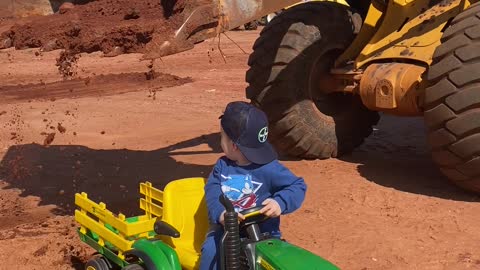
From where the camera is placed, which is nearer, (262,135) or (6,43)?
(262,135)

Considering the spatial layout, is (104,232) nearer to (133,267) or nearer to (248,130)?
(133,267)

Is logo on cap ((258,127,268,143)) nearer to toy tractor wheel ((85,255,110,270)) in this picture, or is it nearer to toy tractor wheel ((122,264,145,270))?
toy tractor wheel ((122,264,145,270))

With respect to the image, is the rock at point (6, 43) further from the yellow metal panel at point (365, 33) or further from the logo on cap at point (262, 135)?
the logo on cap at point (262, 135)

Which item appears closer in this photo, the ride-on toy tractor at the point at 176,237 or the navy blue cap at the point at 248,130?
the ride-on toy tractor at the point at 176,237

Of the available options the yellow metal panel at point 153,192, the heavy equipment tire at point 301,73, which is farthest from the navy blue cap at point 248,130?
the heavy equipment tire at point 301,73

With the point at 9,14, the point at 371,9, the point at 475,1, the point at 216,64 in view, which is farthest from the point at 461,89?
the point at 9,14

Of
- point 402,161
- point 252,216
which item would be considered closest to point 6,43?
Answer: point 402,161

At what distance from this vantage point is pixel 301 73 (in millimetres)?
6758

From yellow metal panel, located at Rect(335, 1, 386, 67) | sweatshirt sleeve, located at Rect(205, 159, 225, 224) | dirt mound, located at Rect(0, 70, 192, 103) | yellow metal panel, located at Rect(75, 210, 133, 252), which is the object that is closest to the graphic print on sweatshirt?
sweatshirt sleeve, located at Rect(205, 159, 225, 224)

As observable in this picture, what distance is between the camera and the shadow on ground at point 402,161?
19.2 ft

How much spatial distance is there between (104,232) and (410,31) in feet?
11.0

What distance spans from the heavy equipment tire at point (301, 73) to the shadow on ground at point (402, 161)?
430mm

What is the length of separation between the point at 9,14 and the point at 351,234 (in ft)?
63.6

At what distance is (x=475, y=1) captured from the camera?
232 inches
